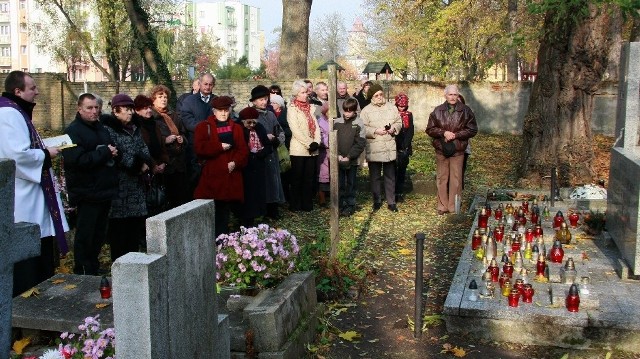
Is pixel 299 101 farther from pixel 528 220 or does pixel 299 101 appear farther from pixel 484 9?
pixel 484 9

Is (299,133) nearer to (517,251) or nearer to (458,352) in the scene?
(517,251)

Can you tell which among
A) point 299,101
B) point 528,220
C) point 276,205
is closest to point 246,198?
point 276,205

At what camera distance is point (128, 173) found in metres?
6.95

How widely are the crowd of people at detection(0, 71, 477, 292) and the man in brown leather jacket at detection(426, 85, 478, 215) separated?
15mm

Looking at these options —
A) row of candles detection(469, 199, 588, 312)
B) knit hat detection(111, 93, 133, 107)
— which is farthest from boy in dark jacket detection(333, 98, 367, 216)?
knit hat detection(111, 93, 133, 107)

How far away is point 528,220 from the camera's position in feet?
31.1

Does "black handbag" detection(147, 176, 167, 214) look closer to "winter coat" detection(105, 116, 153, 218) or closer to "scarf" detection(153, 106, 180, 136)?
"winter coat" detection(105, 116, 153, 218)

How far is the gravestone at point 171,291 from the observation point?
295 cm

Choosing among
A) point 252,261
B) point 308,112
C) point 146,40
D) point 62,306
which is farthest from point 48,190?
point 146,40

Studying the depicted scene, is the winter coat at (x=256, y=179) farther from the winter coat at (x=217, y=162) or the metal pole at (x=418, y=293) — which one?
the metal pole at (x=418, y=293)

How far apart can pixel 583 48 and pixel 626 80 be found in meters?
4.48

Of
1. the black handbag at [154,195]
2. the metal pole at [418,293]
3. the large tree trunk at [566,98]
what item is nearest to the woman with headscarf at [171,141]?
the black handbag at [154,195]

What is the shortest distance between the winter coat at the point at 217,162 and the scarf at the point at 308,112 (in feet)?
7.74

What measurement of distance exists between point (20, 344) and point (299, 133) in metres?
6.34
